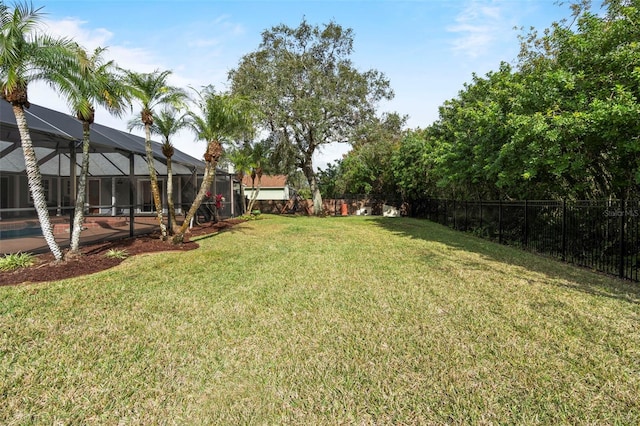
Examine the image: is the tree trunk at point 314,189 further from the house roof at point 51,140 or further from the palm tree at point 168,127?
the palm tree at point 168,127

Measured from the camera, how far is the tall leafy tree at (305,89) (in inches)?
838

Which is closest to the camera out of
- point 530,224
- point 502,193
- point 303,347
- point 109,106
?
point 303,347

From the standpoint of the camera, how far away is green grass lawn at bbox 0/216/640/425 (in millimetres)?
2479

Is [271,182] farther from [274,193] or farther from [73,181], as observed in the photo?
[73,181]

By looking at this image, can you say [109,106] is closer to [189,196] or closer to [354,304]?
[354,304]

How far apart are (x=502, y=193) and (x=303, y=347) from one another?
12.8m

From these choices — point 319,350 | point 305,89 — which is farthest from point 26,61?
point 305,89

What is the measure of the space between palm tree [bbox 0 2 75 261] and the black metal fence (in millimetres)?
10860

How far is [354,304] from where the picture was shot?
4660 mm

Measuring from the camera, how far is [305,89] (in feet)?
73.0

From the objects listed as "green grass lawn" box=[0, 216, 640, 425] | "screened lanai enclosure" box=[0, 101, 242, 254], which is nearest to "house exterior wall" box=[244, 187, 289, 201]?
"screened lanai enclosure" box=[0, 101, 242, 254]

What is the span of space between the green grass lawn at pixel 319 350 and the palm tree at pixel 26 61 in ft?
8.04

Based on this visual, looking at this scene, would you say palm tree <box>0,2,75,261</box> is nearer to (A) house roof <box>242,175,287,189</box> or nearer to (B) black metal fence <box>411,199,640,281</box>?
(B) black metal fence <box>411,199,640,281</box>

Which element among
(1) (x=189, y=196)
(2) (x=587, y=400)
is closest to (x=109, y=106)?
(2) (x=587, y=400)
